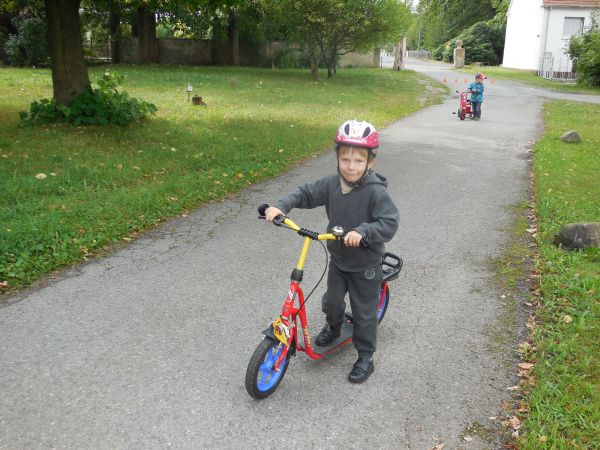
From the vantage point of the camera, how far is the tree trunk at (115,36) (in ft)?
100

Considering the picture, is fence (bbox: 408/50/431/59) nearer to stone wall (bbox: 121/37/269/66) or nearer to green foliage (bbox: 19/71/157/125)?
stone wall (bbox: 121/37/269/66)

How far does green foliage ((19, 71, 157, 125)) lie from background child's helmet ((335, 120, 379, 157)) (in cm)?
884

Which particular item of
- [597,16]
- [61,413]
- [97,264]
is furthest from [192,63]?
[61,413]

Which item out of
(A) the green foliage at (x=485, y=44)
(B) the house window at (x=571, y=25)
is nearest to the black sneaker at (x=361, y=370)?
(B) the house window at (x=571, y=25)

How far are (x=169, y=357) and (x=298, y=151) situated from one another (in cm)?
707

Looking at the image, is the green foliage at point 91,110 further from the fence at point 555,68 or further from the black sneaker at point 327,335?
the fence at point 555,68

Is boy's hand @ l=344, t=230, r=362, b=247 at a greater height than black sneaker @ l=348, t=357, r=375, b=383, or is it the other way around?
boy's hand @ l=344, t=230, r=362, b=247

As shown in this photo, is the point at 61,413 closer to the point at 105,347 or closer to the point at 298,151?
the point at 105,347

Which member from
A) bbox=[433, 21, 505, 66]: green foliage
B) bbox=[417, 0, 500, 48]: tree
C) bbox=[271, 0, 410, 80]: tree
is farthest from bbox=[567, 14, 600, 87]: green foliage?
bbox=[417, 0, 500, 48]: tree

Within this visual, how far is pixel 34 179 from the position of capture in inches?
295

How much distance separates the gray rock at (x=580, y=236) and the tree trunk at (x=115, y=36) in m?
30.0

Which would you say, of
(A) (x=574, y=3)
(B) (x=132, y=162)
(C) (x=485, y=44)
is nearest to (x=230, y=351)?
(B) (x=132, y=162)

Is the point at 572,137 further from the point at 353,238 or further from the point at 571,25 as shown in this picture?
the point at 571,25

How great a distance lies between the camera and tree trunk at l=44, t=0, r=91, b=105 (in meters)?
10.4
